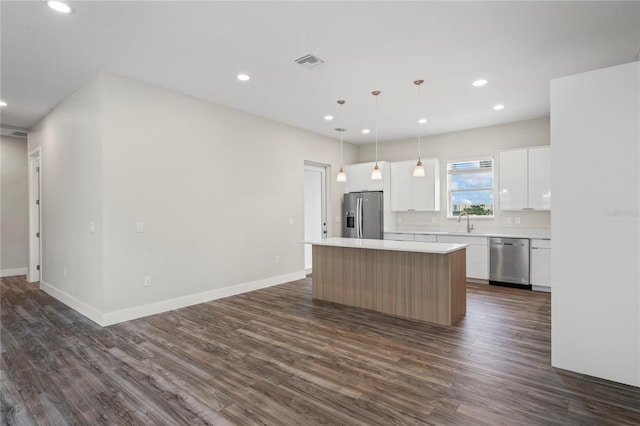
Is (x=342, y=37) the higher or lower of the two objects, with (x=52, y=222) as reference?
higher

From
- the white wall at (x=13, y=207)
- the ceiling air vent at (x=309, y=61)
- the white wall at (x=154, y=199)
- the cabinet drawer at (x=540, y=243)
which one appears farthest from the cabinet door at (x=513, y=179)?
the white wall at (x=13, y=207)

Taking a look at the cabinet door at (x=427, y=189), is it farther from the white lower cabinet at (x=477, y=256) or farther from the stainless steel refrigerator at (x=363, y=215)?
the white lower cabinet at (x=477, y=256)

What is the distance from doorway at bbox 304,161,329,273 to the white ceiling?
223 centimetres

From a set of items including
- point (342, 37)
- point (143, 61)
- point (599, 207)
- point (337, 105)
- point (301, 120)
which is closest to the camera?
point (599, 207)

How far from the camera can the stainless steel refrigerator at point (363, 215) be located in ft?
22.7

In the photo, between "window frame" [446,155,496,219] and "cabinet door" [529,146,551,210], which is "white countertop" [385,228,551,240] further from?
"cabinet door" [529,146,551,210]

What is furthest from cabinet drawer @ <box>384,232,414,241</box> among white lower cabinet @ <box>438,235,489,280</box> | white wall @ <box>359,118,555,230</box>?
white lower cabinet @ <box>438,235,489,280</box>

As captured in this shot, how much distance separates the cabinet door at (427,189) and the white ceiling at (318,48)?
1.88m

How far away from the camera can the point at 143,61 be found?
11.5 feet

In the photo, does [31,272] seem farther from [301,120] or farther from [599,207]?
[599,207]

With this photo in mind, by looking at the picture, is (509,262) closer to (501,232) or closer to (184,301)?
(501,232)

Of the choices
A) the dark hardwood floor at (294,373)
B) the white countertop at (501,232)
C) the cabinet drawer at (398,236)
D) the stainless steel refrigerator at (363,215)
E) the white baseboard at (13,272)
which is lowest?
the dark hardwood floor at (294,373)

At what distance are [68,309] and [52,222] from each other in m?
1.56

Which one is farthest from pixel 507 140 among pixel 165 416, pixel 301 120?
pixel 165 416
